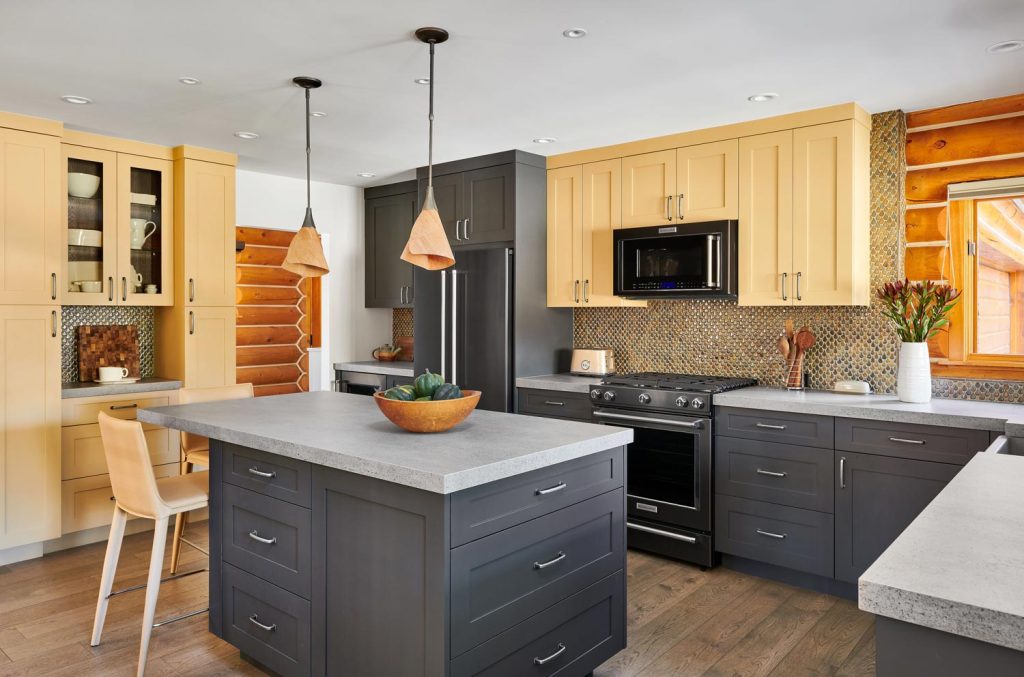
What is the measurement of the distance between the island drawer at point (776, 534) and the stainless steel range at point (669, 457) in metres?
0.09

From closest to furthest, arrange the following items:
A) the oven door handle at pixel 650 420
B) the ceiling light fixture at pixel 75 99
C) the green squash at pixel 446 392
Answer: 1. the green squash at pixel 446 392
2. the ceiling light fixture at pixel 75 99
3. the oven door handle at pixel 650 420

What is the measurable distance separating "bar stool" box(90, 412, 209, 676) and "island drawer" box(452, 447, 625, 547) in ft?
4.13

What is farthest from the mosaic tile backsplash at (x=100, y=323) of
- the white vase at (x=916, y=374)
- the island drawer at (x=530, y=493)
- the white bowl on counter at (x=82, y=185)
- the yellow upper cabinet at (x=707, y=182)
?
the white vase at (x=916, y=374)

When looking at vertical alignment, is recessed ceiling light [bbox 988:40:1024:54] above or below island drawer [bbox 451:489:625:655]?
above

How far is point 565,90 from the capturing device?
11.0 ft

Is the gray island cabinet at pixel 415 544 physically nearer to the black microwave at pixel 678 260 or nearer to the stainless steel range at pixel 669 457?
the stainless steel range at pixel 669 457

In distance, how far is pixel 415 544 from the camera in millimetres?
1951

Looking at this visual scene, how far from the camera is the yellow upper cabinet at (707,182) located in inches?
155

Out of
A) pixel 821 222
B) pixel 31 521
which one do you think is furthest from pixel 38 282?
pixel 821 222

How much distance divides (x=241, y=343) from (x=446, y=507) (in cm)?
569

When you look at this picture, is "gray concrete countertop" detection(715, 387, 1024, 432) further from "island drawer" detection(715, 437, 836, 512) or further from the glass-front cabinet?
the glass-front cabinet

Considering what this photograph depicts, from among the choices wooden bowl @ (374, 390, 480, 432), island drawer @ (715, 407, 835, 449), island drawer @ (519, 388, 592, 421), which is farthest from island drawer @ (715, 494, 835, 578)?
wooden bowl @ (374, 390, 480, 432)

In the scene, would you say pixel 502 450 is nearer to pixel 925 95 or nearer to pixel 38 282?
pixel 925 95

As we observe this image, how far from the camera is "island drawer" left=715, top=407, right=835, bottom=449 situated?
3.36 metres
